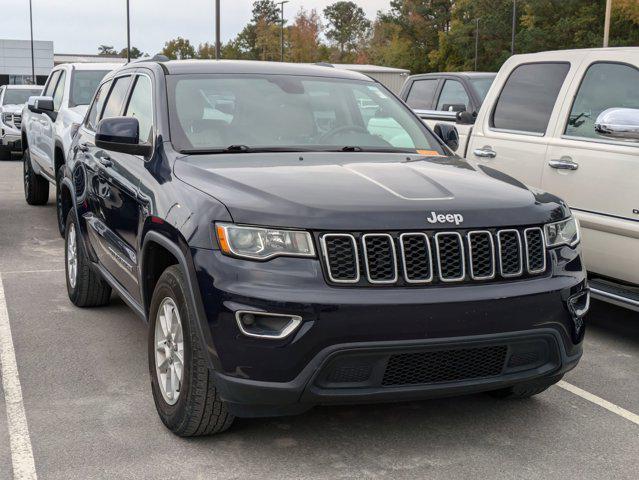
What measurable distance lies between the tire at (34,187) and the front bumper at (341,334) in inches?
374

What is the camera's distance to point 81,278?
259 inches

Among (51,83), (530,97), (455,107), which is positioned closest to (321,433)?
(530,97)

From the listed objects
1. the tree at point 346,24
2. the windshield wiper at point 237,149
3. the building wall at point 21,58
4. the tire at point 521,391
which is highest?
the tree at point 346,24

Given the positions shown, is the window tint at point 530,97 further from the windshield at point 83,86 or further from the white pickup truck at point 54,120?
the windshield at point 83,86

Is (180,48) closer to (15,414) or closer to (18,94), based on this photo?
(18,94)

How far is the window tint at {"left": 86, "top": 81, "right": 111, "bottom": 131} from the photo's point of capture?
6648mm

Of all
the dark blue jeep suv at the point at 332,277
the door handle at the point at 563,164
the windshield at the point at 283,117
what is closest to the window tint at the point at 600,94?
the door handle at the point at 563,164

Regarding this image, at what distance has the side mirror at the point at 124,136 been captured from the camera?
4832 mm

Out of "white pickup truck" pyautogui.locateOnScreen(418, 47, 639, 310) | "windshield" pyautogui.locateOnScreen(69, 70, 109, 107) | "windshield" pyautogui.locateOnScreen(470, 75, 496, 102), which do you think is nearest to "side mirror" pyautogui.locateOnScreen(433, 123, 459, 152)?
"white pickup truck" pyautogui.locateOnScreen(418, 47, 639, 310)

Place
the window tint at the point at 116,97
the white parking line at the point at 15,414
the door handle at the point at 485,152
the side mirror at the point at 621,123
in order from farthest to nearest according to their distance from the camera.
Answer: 1. the door handle at the point at 485,152
2. the window tint at the point at 116,97
3. the side mirror at the point at 621,123
4. the white parking line at the point at 15,414

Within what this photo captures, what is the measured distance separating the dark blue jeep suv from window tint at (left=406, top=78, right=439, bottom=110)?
882cm

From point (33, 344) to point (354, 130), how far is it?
2456mm

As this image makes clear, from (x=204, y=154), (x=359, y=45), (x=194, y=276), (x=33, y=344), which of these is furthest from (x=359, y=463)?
(x=359, y=45)

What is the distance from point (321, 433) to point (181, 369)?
0.74m
